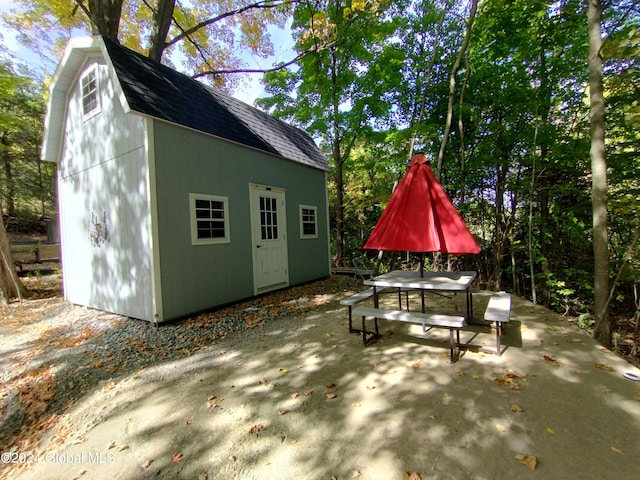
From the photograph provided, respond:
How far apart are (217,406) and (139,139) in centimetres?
439

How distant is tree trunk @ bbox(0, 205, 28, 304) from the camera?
6.84 metres

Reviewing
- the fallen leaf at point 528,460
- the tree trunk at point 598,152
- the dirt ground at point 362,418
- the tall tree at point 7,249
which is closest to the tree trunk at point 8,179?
the tall tree at point 7,249

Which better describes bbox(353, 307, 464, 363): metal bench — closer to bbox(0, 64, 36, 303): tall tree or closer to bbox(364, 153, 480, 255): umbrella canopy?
bbox(364, 153, 480, 255): umbrella canopy

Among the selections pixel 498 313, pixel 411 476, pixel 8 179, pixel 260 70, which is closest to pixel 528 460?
pixel 411 476

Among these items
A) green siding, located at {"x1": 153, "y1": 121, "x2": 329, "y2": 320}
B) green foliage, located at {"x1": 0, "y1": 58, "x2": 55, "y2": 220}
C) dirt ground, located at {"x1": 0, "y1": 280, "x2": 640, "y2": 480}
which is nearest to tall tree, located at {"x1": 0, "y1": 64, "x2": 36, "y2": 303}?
green foliage, located at {"x1": 0, "y1": 58, "x2": 55, "y2": 220}

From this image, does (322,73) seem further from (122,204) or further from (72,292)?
(72,292)

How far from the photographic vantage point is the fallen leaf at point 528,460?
1690 mm

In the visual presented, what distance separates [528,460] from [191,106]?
22.1ft

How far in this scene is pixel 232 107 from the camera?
7168 millimetres

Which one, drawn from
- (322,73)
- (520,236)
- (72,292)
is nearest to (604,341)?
(520,236)

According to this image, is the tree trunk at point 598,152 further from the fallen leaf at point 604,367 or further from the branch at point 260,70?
the branch at point 260,70

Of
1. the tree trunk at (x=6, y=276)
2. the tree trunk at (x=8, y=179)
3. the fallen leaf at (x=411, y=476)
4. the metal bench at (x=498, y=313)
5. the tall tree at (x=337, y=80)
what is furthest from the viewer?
the tree trunk at (x=8, y=179)

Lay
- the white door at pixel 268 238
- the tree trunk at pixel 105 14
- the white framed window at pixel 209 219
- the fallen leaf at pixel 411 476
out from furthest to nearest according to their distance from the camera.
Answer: the tree trunk at pixel 105 14 → the white door at pixel 268 238 → the white framed window at pixel 209 219 → the fallen leaf at pixel 411 476

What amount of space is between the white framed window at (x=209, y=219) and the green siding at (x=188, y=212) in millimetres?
97
